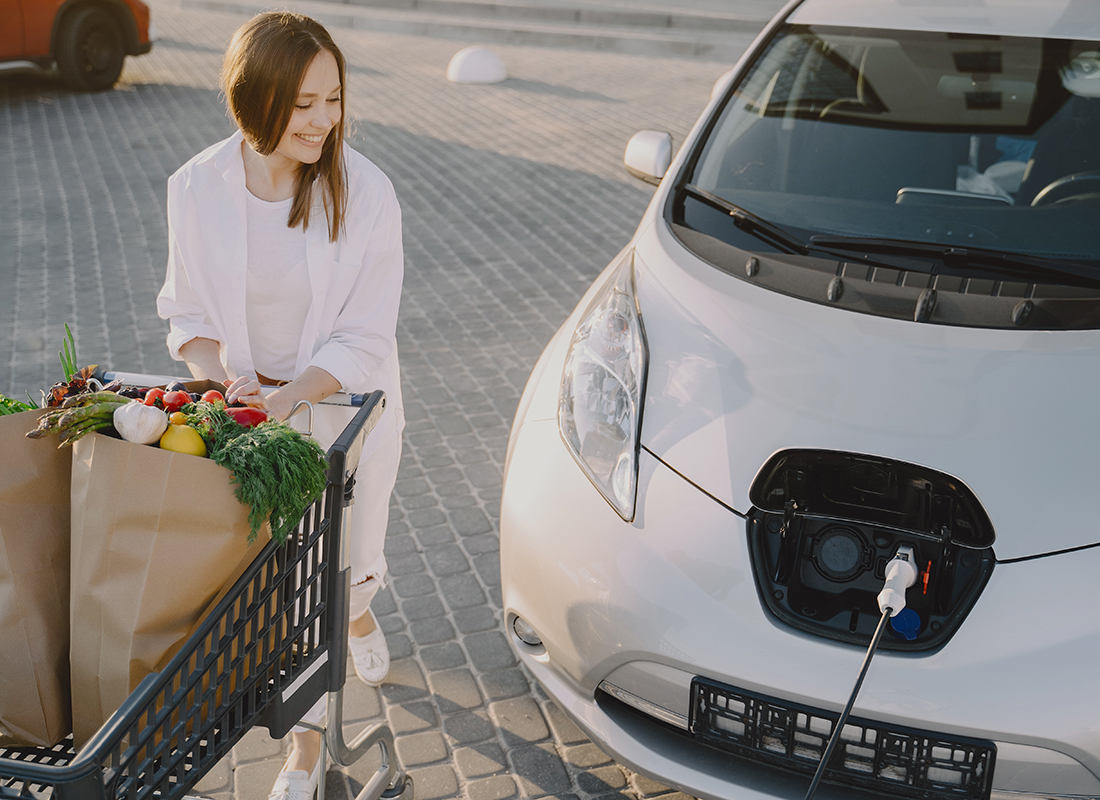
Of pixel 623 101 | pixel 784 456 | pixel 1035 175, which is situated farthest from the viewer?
pixel 623 101

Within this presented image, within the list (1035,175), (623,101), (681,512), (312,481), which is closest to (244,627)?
(312,481)

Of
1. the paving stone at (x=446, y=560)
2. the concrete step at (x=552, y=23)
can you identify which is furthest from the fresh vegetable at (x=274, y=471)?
the concrete step at (x=552, y=23)

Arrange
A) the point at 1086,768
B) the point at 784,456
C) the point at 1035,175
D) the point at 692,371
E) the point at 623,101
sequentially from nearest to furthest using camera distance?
the point at 1086,768, the point at 784,456, the point at 692,371, the point at 1035,175, the point at 623,101

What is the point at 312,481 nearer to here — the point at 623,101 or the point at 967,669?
the point at 967,669

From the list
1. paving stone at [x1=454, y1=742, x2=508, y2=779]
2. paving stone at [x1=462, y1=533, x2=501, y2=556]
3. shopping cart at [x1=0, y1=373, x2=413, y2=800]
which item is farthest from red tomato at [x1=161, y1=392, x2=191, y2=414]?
paving stone at [x1=462, y1=533, x2=501, y2=556]

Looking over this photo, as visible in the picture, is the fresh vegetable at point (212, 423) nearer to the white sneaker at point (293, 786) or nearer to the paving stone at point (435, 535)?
the white sneaker at point (293, 786)

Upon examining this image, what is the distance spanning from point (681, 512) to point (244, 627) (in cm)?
94

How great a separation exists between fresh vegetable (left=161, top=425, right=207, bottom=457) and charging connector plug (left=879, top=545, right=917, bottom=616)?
1287mm

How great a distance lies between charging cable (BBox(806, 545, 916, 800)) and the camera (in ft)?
6.24

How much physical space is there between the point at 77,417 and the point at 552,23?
49.3 feet

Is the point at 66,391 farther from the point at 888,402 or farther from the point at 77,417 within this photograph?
the point at 888,402

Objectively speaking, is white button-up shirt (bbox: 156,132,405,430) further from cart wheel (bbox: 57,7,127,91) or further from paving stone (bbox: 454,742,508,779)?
cart wheel (bbox: 57,7,127,91)

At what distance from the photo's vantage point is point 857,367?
2.27m

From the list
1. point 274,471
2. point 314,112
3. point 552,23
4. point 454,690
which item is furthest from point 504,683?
point 552,23
